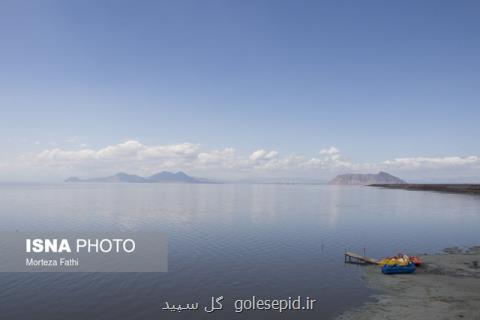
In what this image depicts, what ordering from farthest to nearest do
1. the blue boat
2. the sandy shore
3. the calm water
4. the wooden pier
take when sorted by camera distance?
the wooden pier → the blue boat → the calm water → the sandy shore

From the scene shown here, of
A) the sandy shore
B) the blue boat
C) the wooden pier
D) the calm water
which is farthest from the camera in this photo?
the wooden pier

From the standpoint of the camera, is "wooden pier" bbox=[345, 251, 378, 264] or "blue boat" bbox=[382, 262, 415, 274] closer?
"blue boat" bbox=[382, 262, 415, 274]

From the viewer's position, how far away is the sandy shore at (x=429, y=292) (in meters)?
32.2

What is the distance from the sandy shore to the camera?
3219 cm

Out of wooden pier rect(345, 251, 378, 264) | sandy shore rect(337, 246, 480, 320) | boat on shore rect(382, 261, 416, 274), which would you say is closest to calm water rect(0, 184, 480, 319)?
wooden pier rect(345, 251, 378, 264)

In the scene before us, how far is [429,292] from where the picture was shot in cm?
3812

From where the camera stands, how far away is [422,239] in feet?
239

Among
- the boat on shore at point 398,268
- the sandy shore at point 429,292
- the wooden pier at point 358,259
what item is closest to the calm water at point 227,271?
the wooden pier at point 358,259

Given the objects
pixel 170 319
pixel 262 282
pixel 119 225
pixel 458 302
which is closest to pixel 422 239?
pixel 458 302

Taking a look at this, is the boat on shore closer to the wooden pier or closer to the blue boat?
the blue boat

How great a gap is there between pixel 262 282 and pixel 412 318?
55.7 feet

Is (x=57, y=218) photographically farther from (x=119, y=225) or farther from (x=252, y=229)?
(x=252, y=229)

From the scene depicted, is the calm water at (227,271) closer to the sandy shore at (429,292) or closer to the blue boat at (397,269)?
the sandy shore at (429,292)

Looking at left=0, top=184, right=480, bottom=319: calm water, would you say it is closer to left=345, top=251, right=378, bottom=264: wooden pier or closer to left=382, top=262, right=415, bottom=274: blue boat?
left=345, top=251, right=378, bottom=264: wooden pier
